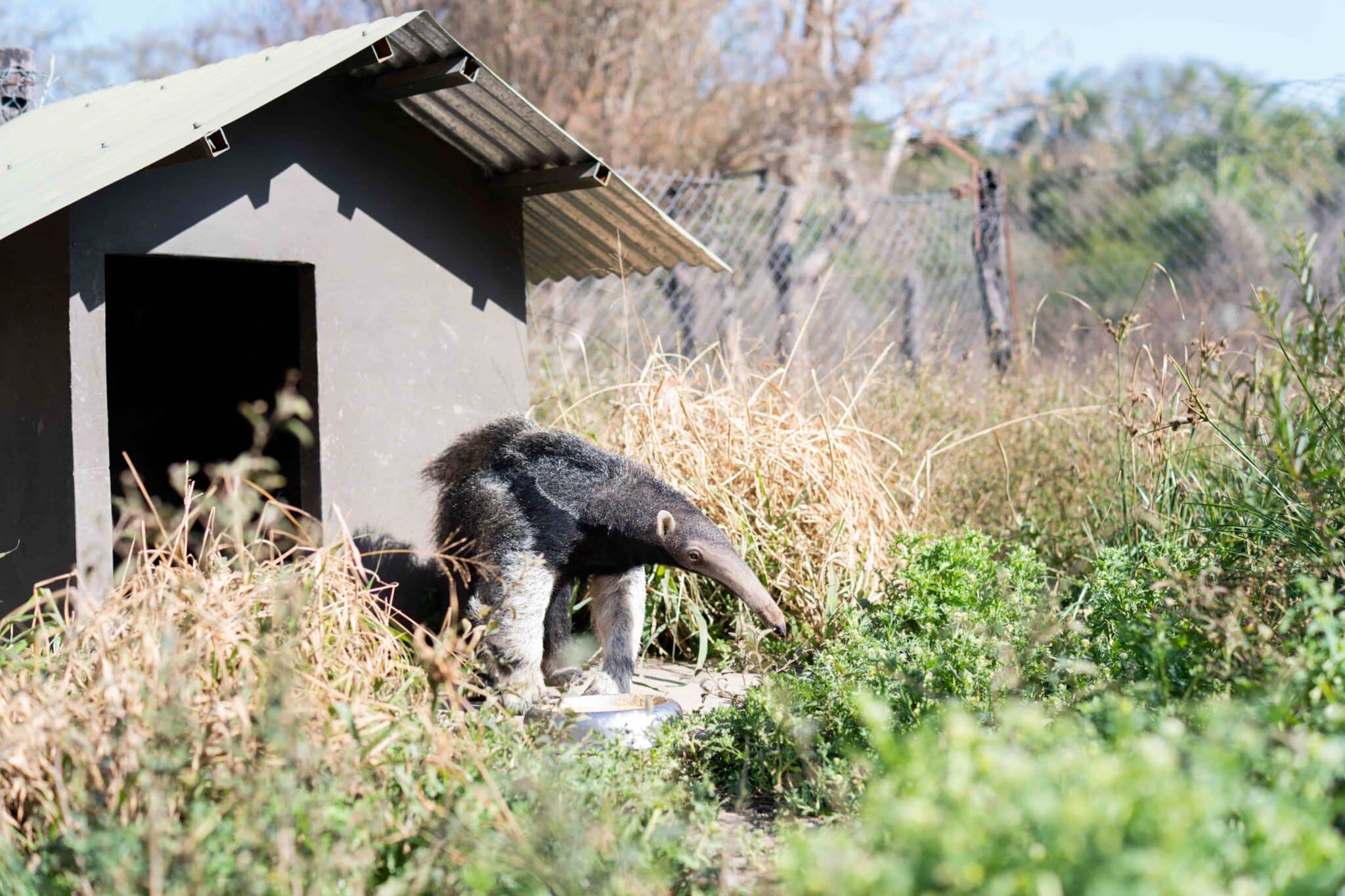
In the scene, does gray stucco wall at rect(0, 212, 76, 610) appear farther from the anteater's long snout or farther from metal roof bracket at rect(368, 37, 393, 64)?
the anteater's long snout

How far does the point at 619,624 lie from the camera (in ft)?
17.0

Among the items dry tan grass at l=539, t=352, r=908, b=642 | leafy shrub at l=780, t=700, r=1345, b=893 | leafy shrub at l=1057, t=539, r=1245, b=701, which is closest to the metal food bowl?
dry tan grass at l=539, t=352, r=908, b=642

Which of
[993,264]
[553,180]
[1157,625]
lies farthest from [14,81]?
[993,264]

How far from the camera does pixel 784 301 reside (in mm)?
11914

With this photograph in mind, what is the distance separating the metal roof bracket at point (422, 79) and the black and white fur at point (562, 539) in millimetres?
1421

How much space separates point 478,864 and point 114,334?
5888mm

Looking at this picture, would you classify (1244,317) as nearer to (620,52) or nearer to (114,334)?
(620,52)

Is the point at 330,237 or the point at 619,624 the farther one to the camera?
the point at 330,237

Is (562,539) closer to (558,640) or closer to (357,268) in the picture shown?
(558,640)

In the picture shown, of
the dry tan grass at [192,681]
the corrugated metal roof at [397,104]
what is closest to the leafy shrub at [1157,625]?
the dry tan grass at [192,681]

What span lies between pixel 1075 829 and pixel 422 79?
429 centimetres

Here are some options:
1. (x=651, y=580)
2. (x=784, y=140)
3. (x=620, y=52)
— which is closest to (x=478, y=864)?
(x=651, y=580)

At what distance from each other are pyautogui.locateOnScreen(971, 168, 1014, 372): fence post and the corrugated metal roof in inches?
217

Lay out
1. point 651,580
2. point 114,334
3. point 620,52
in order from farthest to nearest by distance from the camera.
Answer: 1. point 620,52
2. point 114,334
3. point 651,580
